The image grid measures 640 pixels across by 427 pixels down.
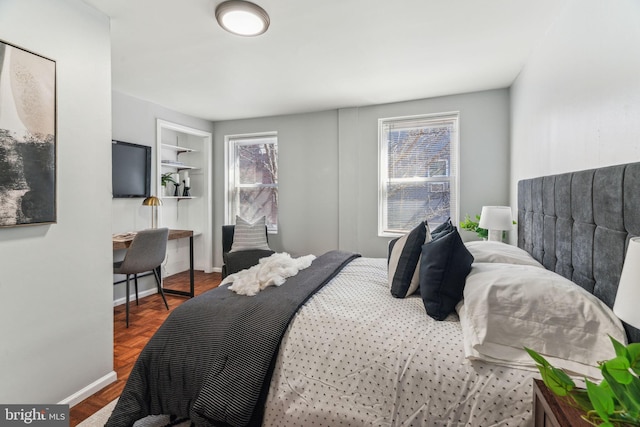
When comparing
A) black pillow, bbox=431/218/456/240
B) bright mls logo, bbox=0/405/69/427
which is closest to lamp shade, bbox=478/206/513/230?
black pillow, bbox=431/218/456/240

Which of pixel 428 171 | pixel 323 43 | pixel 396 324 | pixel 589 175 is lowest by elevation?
pixel 396 324

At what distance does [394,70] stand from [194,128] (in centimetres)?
295

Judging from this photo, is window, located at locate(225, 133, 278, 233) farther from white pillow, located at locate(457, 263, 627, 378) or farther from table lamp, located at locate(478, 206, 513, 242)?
white pillow, located at locate(457, 263, 627, 378)

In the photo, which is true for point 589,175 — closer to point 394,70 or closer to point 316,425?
point 316,425

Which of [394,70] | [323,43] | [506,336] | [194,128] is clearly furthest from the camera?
[194,128]

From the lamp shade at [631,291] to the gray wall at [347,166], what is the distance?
2.84m

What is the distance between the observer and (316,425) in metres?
1.14

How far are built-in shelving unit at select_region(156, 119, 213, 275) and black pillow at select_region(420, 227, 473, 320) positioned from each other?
3.80 meters

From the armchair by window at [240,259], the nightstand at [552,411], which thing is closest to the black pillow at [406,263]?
the nightstand at [552,411]

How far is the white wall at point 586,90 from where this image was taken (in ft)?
3.59

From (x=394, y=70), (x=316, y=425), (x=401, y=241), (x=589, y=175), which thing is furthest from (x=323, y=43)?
(x=316, y=425)

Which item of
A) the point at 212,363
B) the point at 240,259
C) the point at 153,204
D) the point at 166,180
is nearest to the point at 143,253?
the point at 153,204

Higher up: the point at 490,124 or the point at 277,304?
the point at 490,124

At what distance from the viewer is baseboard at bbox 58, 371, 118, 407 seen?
1.71 m
